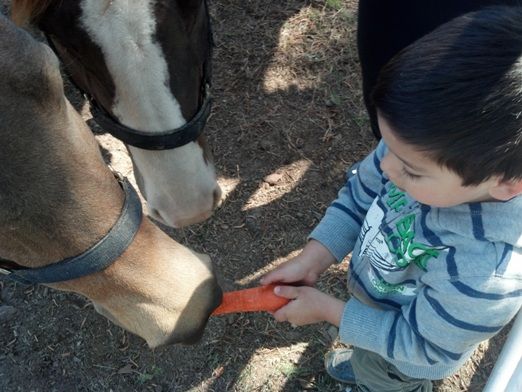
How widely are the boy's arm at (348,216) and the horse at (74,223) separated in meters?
0.39

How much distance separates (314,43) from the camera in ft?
11.8

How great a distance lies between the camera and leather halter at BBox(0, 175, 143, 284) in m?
Answer: 1.54

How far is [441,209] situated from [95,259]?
2.91ft

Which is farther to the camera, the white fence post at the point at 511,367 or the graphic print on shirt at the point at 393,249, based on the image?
the white fence post at the point at 511,367

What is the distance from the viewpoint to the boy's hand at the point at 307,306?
1.74 meters

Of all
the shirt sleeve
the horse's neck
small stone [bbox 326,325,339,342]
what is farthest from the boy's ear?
small stone [bbox 326,325,339,342]

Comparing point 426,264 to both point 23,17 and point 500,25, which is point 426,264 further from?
point 23,17

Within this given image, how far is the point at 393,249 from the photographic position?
5.23ft

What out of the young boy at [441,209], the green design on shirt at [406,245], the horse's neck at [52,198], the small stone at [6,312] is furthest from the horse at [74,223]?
the small stone at [6,312]

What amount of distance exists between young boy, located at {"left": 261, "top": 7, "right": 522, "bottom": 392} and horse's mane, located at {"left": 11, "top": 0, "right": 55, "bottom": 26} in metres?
1.12

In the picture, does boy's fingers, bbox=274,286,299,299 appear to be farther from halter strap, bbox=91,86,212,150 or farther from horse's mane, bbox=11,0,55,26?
horse's mane, bbox=11,0,55,26

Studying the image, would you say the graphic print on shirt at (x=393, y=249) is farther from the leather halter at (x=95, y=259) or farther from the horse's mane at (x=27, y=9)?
the horse's mane at (x=27, y=9)

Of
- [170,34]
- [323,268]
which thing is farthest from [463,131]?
[170,34]

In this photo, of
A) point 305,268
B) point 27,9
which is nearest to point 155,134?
point 27,9
